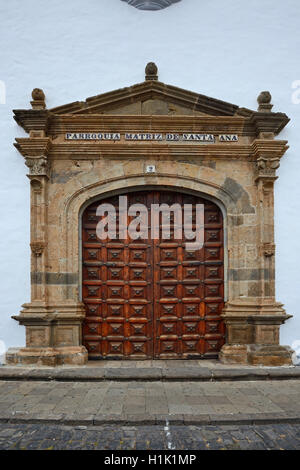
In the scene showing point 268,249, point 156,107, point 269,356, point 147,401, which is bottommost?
point 147,401

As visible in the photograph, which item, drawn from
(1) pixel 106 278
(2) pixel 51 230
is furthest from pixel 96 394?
(2) pixel 51 230

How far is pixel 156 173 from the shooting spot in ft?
18.0

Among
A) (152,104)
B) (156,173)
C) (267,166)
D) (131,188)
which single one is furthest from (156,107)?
(267,166)

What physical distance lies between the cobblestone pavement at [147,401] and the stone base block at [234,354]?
57 centimetres

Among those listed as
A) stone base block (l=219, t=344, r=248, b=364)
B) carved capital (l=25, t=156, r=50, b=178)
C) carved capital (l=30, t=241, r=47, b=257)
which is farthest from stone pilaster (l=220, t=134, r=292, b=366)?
carved capital (l=25, t=156, r=50, b=178)

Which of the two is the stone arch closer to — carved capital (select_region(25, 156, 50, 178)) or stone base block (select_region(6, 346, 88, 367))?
carved capital (select_region(25, 156, 50, 178))

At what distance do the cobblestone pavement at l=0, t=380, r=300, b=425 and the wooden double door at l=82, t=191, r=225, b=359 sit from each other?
94 centimetres

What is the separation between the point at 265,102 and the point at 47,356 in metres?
5.42

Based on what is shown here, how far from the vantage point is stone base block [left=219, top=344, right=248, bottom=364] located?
5254 mm

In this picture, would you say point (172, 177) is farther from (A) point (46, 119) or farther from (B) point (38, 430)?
(B) point (38, 430)

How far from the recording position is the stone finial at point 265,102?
544 centimetres

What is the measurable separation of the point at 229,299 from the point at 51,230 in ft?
10.4

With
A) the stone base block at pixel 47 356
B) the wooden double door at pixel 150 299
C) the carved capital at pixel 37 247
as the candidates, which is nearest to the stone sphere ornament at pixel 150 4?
the wooden double door at pixel 150 299

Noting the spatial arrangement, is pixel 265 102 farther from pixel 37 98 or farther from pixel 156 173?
pixel 37 98
